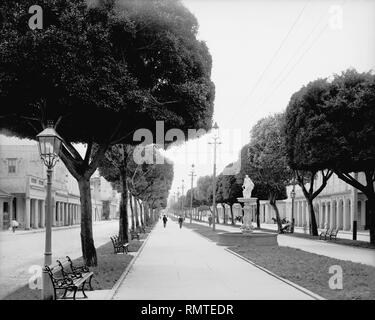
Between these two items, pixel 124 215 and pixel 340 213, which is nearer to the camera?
pixel 124 215

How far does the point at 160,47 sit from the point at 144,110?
1.83 m

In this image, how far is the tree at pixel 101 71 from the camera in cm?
1335

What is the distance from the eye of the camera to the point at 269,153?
43969 millimetres

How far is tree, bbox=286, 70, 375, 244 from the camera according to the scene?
2606 centimetres

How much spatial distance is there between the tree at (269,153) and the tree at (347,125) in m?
13.7

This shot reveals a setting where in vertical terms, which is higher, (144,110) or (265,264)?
(144,110)

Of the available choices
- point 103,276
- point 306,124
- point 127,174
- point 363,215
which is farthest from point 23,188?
point 103,276

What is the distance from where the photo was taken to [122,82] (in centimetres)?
1428

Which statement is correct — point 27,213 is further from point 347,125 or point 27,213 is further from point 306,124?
point 347,125

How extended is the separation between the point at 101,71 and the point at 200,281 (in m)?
5.97
